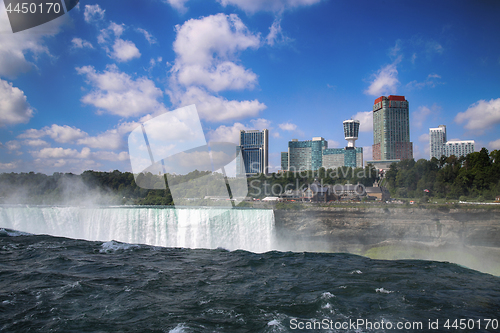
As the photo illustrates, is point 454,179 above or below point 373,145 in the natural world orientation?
below

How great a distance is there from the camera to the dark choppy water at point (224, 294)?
826 centimetres

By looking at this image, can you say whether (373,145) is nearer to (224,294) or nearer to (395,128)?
(395,128)

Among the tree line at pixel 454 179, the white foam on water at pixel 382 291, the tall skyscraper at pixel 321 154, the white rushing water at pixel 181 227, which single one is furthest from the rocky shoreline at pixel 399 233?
the tall skyscraper at pixel 321 154

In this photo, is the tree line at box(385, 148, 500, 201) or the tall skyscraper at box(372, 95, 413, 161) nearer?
the tree line at box(385, 148, 500, 201)

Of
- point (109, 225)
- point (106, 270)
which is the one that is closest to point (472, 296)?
point (106, 270)

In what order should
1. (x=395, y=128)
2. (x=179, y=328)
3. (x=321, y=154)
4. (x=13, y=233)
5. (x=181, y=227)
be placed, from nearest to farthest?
(x=179, y=328) → (x=181, y=227) → (x=13, y=233) → (x=321, y=154) → (x=395, y=128)

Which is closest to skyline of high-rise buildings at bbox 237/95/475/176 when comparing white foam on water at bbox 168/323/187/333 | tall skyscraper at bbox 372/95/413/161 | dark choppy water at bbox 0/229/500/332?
tall skyscraper at bbox 372/95/413/161

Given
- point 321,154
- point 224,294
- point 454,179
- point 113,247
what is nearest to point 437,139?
point 321,154

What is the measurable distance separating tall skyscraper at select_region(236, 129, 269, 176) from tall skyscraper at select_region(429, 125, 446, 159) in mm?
120775

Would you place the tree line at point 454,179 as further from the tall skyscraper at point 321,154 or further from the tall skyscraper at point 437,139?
the tall skyscraper at point 437,139

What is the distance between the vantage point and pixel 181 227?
24.3 metres

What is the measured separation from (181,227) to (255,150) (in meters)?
84.0

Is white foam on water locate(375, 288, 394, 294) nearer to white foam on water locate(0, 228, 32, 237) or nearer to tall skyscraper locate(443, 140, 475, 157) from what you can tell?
white foam on water locate(0, 228, 32, 237)

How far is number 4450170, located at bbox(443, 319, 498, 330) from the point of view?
8.46 m
